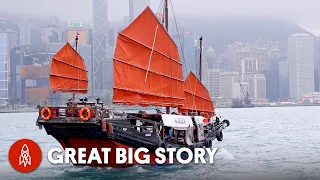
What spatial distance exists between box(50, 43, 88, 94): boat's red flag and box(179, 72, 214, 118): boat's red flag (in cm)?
615

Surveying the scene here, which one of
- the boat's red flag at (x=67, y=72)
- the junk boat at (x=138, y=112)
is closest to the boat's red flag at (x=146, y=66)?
the junk boat at (x=138, y=112)

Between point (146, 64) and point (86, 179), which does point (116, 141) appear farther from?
point (146, 64)

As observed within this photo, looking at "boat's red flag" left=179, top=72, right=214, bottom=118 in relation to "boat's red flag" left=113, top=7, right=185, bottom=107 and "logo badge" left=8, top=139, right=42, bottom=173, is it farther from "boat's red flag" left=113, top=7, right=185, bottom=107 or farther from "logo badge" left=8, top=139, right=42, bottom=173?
"logo badge" left=8, top=139, right=42, bottom=173

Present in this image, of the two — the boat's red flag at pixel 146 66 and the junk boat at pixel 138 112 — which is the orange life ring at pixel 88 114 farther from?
the boat's red flag at pixel 146 66

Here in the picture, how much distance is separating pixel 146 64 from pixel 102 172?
524cm

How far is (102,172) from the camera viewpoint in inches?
758

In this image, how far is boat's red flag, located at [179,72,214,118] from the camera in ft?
101

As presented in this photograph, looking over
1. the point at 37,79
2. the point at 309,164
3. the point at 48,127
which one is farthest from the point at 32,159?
the point at 37,79

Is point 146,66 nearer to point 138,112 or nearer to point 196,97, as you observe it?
point 138,112

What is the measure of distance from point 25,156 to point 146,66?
6.32 m

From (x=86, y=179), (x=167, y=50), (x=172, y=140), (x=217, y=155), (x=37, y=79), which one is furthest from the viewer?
(x=37, y=79)

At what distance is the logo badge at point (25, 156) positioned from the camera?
61.2 feet

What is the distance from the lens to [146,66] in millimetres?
22188

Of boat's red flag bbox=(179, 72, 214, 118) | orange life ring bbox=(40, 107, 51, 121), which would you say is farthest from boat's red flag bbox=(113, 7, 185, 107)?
boat's red flag bbox=(179, 72, 214, 118)
